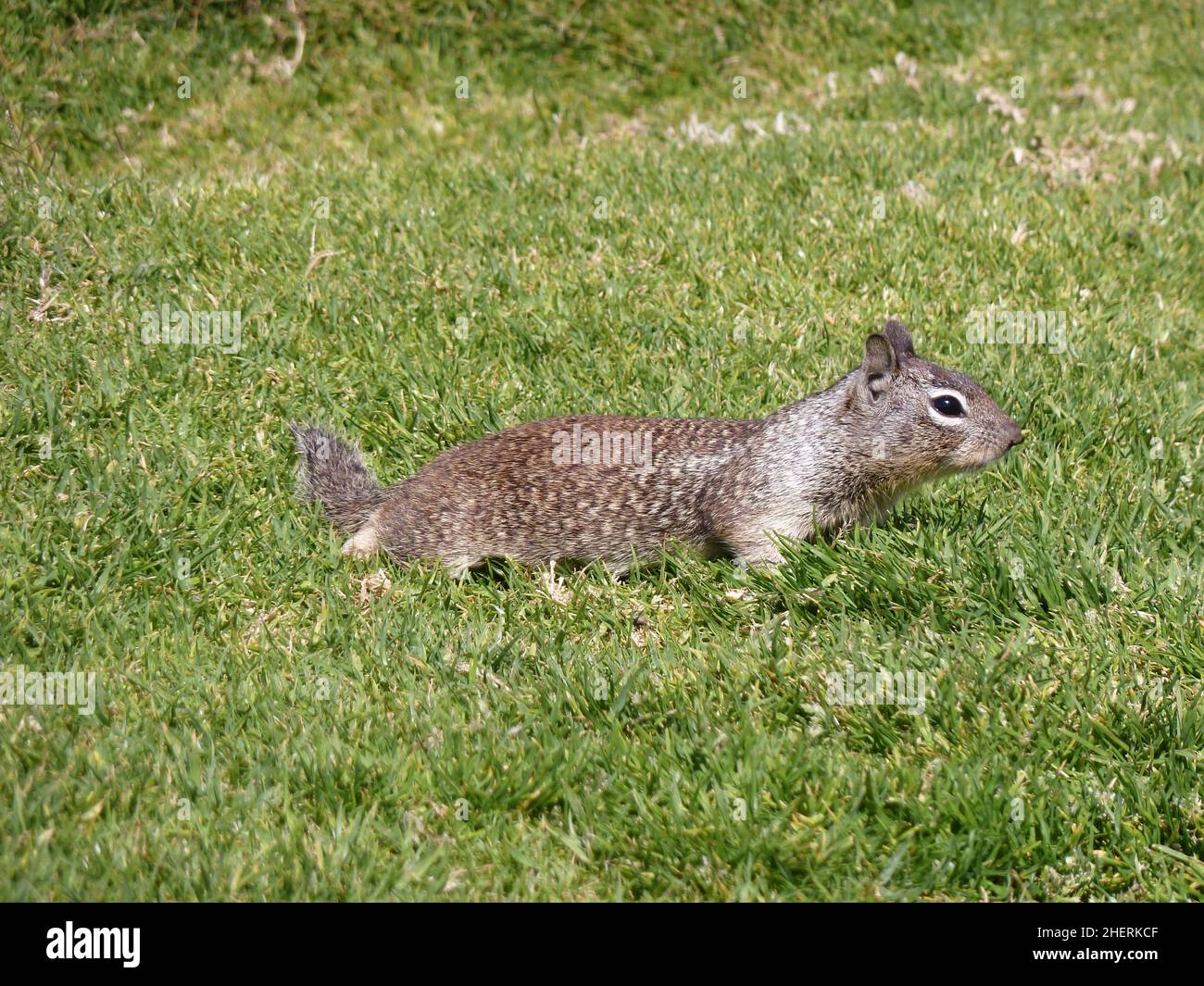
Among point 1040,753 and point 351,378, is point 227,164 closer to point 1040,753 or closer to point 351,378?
point 351,378

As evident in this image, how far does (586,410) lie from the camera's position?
654 cm

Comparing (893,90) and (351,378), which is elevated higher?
(893,90)

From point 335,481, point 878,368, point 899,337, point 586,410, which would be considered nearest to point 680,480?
point 586,410

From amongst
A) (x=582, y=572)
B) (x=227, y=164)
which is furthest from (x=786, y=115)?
(x=582, y=572)

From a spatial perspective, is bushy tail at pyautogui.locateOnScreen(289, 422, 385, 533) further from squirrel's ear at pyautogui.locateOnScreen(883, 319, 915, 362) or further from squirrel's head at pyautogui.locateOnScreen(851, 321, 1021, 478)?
squirrel's ear at pyautogui.locateOnScreen(883, 319, 915, 362)

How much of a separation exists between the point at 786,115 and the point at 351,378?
16.2ft

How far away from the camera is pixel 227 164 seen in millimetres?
9414

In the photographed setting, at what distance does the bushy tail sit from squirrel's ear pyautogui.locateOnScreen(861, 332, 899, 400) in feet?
7.65

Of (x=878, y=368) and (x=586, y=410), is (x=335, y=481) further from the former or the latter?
(x=878, y=368)

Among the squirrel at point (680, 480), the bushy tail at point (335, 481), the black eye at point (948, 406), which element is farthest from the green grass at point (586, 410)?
the black eye at point (948, 406)

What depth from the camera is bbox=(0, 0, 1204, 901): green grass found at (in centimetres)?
395

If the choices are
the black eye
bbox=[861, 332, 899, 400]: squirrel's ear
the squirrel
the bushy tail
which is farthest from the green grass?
A: bbox=[861, 332, 899, 400]: squirrel's ear

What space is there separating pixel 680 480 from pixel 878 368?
1046 mm
